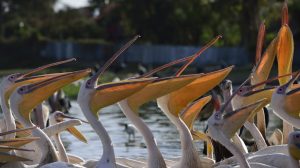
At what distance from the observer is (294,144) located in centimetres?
627

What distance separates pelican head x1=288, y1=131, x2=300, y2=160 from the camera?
20.4 ft

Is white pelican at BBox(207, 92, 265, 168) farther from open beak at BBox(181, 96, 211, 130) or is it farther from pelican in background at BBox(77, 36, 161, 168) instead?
open beak at BBox(181, 96, 211, 130)

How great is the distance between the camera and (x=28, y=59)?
42.2 metres

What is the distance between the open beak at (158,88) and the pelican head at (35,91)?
1.53 ft

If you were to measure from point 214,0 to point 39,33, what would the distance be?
45.5 ft

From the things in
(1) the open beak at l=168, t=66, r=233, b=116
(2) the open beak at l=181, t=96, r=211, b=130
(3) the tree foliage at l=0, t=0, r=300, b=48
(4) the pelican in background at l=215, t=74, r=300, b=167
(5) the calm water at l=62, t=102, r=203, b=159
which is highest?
(3) the tree foliage at l=0, t=0, r=300, b=48

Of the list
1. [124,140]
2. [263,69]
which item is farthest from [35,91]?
[124,140]

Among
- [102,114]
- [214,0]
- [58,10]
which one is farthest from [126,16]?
[102,114]

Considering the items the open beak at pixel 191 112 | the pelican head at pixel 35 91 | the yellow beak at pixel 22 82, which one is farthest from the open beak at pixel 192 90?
the yellow beak at pixel 22 82

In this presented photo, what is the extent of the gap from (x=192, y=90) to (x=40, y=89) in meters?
1.24

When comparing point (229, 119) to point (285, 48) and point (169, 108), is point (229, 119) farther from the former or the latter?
point (285, 48)

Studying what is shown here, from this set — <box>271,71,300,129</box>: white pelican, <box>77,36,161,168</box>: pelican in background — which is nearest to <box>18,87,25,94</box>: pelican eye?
<box>77,36,161,168</box>: pelican in background

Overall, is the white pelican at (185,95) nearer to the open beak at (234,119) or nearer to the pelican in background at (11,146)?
the open beak at (234,119)

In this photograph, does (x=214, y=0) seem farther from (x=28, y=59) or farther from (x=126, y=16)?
(x=28, y=59)
